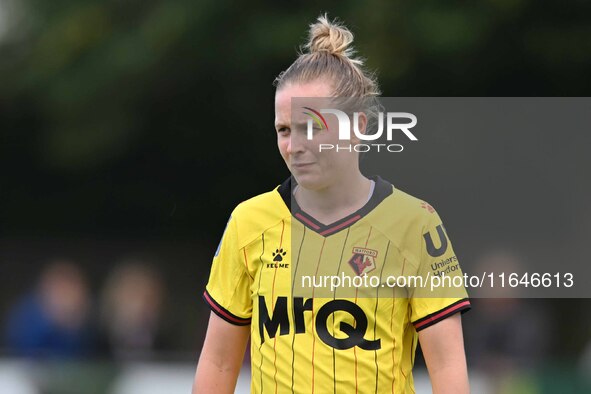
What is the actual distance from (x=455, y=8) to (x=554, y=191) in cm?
624

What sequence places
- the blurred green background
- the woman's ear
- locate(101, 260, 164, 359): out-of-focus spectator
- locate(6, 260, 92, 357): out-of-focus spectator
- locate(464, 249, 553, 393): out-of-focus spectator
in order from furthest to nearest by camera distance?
the blurred green background, locate(101, 260, 164, 359): out-of-focus spectator, locate(6, 260, 92, 357): out-of-focus spectator, locate(464, 249, 553, 393): out-of-focus spectator, the woman's ear

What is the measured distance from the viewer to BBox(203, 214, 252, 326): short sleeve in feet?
10.2

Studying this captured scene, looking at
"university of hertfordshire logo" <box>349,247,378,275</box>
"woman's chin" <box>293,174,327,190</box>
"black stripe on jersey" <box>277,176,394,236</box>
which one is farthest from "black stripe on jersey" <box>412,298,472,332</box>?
"woman's chin" <box>293,174,327,190</box>

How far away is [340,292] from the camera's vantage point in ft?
9.80

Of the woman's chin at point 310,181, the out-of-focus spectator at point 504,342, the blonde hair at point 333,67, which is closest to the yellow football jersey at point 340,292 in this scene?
the woman's chin at point 310,181

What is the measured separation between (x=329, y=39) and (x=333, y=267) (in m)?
0.63

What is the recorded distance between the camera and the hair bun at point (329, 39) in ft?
10.00

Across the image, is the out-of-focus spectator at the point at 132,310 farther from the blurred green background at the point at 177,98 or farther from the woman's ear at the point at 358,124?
the woman's ear at the point at 358,124

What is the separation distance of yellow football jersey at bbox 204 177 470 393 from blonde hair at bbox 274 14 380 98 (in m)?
0.30

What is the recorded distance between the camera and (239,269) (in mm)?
3115

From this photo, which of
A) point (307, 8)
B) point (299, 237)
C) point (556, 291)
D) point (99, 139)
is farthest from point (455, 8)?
point (299, 237)

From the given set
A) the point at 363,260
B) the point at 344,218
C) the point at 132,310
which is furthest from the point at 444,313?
the point at 132,310

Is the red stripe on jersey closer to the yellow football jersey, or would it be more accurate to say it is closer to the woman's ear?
the yellow football jersey

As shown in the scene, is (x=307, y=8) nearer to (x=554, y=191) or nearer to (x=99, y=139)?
(x=99, y=139)
